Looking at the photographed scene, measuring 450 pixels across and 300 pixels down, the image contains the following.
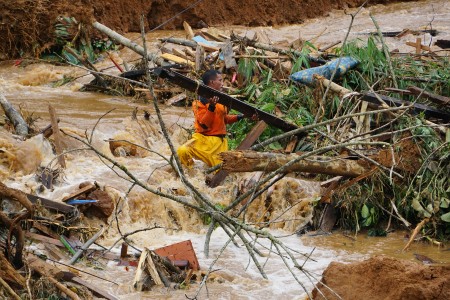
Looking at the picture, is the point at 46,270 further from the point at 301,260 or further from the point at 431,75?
the point at 431,75

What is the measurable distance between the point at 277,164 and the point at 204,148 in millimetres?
2536

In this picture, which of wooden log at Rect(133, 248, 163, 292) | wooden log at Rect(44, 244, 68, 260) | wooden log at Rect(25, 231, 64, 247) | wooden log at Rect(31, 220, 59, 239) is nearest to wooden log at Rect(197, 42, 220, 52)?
wooden log at Rect(31, 220, 59, 239)

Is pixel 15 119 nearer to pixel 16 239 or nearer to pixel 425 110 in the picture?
pixel 425 110

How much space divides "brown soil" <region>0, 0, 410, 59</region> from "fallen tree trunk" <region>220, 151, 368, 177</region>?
30.0 ft

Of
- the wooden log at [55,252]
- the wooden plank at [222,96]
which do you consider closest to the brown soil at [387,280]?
the wooden log at [55,252]

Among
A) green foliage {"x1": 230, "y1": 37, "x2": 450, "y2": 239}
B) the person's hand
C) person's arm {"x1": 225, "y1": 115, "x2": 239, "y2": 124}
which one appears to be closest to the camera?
green foliage {"x1": 230, "y1": 37, "x2": 450, "y2": 239}

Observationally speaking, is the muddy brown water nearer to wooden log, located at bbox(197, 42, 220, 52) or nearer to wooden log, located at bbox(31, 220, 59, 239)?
wooden log, located at bbox(31, 220, 59, 239)

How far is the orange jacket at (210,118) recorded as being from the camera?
9.76 m

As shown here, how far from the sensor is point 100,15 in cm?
1848

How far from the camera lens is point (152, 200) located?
957 cm

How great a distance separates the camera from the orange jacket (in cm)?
976

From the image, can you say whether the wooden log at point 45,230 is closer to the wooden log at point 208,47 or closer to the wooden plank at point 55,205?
the wooden plank at point 55,205

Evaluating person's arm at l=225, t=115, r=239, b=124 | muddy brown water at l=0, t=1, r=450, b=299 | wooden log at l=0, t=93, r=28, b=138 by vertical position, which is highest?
person's arm at l=225, t=115, r=239, b=124

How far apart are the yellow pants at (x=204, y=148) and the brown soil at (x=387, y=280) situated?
4312 millimetres
